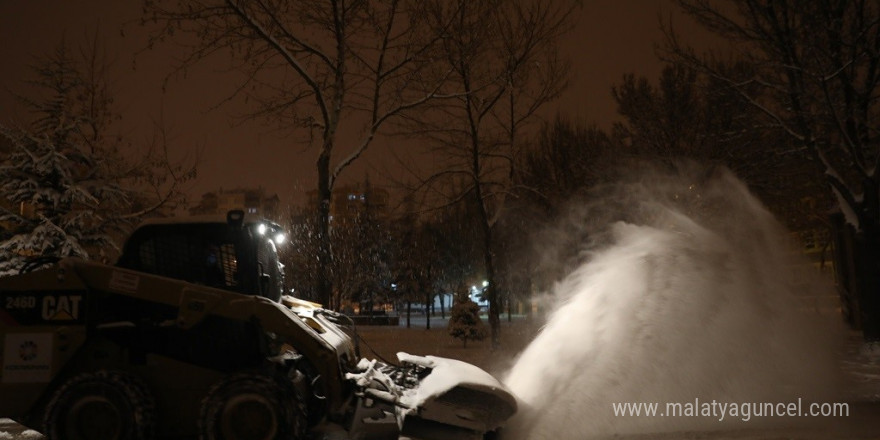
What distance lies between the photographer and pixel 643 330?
8078 mm


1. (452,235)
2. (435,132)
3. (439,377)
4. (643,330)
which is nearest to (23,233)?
(435,132)

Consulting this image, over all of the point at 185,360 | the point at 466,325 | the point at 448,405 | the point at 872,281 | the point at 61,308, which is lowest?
the point at 448,405

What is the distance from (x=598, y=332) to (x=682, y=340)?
0.97 metres

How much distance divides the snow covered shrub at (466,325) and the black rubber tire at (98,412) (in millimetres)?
19164

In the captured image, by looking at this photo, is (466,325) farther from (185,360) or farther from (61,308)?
(61,308)

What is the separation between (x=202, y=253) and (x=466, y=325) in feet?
61.4

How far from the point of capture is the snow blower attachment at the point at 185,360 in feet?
20.5

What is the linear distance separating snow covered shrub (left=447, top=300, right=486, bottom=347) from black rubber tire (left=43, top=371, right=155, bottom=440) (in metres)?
19.2

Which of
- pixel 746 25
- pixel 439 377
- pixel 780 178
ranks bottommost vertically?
pixel 439 377

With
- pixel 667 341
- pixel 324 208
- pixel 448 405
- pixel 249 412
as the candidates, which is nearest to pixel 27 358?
pixel 249 412

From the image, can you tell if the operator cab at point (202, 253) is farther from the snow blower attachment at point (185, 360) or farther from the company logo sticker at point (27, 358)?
the company logo sticker at point (27, 358)

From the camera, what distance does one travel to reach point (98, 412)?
624cm

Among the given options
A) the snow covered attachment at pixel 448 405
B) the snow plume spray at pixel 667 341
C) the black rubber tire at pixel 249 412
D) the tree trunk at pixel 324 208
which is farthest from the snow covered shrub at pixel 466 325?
the black rubber tire at pixel 249 412

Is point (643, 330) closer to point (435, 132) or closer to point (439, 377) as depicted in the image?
point (439, 377)
